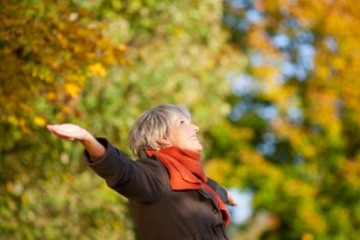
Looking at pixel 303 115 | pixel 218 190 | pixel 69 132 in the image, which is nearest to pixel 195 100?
pixel 303 115

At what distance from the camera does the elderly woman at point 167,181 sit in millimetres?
5281

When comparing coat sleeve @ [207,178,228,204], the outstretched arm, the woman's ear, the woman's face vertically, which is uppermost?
the outstretched arm

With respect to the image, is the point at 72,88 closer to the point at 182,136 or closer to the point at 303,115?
the point at 182,136

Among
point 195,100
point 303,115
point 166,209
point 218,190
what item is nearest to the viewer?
point 166,209

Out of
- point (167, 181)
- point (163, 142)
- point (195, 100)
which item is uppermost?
point (163, 142)

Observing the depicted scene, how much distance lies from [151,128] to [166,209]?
1.53 ft

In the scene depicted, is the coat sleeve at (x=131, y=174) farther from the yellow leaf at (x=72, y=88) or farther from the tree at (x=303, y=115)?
the tree at (x=303, y=115)

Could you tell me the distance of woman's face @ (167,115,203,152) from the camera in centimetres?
578

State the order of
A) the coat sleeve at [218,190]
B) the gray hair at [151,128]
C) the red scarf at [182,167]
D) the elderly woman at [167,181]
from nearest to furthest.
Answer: the elderly woman at [167,181] < the red scarf at [182,167] < the gray hair at [151,128] < the coat sleeve at [218,190]

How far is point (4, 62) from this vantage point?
9961 millimetres

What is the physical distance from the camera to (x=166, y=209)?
5543 millimetres

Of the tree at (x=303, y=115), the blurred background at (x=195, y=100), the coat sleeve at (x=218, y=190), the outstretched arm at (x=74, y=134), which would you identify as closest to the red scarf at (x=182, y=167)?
the coat sleeve at (x=218, y=190)

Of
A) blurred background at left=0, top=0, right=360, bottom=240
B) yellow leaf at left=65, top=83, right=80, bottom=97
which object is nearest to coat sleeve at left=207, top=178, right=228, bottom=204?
blurred background at left=0, top=0, right=360, bottom=240

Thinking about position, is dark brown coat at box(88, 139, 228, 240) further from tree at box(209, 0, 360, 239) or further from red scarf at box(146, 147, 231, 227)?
tree at box(209, 0, 360, 239)
